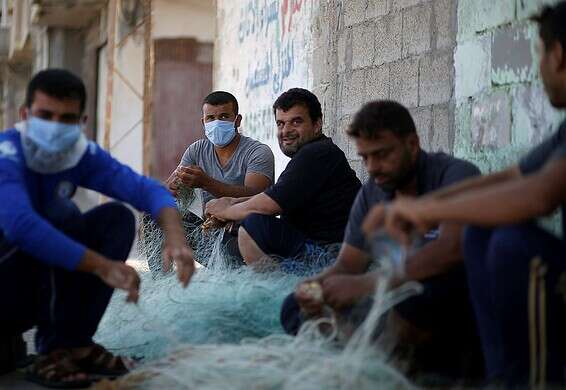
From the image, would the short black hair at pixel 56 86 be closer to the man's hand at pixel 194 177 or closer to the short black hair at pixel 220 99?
the man's hand at pixel 194 177

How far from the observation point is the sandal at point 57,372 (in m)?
3.84

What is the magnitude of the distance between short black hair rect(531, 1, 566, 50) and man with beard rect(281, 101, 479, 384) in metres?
0.68

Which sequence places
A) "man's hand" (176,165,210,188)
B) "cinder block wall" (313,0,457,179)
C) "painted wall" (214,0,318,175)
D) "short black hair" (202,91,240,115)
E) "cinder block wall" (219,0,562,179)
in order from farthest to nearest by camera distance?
"painted wall" (214,0,318,175) < "short black hair" (202,91,240,115) < "man's hand" (176,165,210,188) < "cinder block wall" (313,0,457,179) < "cinder block wall" (219,0,562,179)

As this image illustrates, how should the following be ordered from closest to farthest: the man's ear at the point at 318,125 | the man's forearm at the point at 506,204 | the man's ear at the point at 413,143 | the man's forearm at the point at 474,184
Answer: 1. the man's forearm at the point at 506,204
2. the man's forearm at the point at 474,184
3. the man's ear at the point at 413,143
4. the man's ear at the point at 318,125

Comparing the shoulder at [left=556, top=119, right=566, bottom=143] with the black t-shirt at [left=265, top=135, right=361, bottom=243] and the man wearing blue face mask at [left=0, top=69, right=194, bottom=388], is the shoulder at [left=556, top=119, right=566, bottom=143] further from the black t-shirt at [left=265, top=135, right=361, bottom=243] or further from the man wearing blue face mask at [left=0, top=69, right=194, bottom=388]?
the black t-shirt at [left=265, top=135, right=361, bottom=243]

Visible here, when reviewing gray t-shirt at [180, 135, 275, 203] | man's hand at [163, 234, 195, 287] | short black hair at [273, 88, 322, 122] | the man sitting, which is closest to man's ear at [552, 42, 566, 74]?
the man sitting

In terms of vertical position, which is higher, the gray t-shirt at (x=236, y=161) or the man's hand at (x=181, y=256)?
the gray t-shirt at (x=236, y=161)

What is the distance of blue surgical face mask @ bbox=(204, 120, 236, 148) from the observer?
6398 mm

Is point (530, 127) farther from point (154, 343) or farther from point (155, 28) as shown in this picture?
point (155, 28)

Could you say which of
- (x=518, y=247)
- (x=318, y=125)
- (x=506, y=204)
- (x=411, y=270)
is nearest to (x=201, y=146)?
(x=318, y=125)

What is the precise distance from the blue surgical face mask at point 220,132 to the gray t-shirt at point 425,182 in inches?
102

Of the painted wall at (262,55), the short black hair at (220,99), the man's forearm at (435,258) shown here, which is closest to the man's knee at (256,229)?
the short black hair at (220,99)

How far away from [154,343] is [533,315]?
6.57 ft

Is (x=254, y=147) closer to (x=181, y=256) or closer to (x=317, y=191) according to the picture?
(x=317, y=191)
